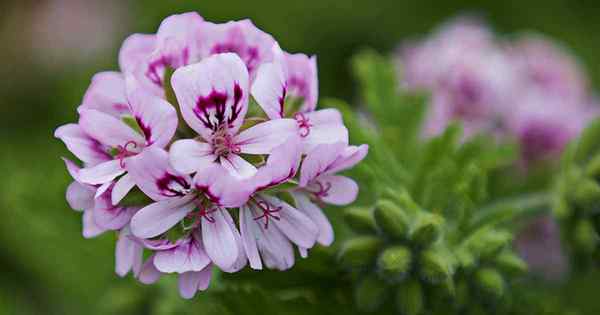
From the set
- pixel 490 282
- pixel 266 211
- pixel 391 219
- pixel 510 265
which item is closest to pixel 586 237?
pixel 510 265

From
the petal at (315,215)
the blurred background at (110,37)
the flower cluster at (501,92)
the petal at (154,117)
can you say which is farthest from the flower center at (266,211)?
the blurred background at (110,37)

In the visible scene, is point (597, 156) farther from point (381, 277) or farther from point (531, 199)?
point (381, 277)

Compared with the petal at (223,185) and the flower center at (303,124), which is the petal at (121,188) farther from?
the flower center at (303,124)

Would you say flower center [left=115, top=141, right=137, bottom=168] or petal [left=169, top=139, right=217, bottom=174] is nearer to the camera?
petal [left=169, top=139, right=217, bottom=174]

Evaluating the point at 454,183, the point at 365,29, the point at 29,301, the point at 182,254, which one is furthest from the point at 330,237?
the point at 365,29

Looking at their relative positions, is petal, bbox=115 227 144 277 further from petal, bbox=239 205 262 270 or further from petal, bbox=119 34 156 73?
petal, bbox=119 34 156 73

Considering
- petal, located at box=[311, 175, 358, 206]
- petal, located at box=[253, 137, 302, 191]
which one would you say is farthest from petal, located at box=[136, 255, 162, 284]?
petal, located at box=[311, 175, 358, 206]
